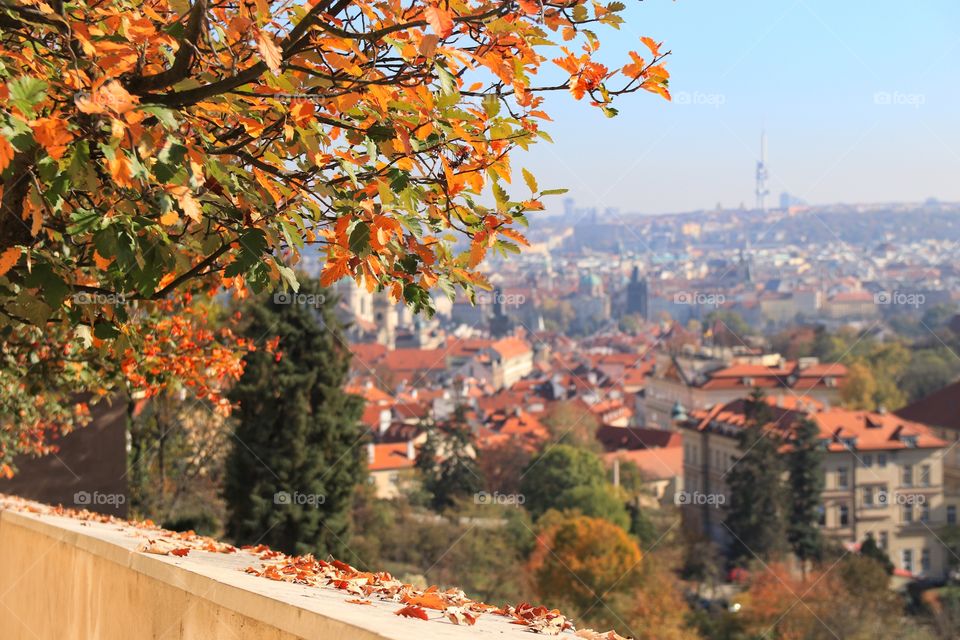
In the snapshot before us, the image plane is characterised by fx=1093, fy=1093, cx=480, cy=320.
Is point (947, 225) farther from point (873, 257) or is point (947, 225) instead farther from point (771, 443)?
point (771, 443)

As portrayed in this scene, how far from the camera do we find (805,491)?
5394 centimetres

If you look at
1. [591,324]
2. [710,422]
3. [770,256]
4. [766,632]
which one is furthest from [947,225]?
[766,632]

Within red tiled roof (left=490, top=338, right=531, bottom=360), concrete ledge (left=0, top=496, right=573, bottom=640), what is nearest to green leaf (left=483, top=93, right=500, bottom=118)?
concrete ledge (left=0, top=496, right=573, bottom=640)

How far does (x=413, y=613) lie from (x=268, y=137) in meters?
1.10

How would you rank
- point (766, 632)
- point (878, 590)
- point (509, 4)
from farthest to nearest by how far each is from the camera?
point (878, 590) → point (766, 632) → point (509, 4)

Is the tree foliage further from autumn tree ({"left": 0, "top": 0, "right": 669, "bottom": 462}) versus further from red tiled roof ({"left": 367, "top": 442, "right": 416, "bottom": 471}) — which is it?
autumn tree ({"left": 0, "top": 0, "right": 669, "bottom": 462})

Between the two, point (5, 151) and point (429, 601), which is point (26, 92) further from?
point (429, 601)

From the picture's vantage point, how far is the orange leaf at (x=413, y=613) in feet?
6.70

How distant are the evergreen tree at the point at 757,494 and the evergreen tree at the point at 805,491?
2.33ft

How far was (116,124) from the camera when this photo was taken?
Result: 176 cm

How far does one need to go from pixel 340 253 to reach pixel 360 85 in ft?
1.45

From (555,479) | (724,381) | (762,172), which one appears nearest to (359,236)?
(555,479)

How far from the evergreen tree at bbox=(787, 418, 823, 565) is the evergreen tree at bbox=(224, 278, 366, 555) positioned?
119 feet

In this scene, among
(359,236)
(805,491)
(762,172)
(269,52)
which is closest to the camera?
(269,52)
